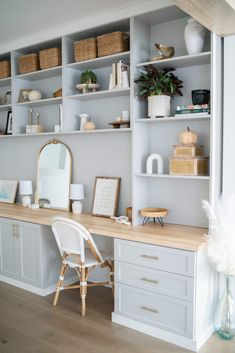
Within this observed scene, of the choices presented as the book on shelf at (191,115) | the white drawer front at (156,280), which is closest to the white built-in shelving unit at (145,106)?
the book on shelf at (191,115)

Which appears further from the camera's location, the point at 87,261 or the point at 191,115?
the point at 87,261

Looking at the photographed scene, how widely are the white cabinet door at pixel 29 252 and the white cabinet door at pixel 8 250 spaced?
8 centimetres

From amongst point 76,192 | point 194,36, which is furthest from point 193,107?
point 76,192

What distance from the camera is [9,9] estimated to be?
3074 mm

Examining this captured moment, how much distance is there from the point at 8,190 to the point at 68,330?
2.18 m

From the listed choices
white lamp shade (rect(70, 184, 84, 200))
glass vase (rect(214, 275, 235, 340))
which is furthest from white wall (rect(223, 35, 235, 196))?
white lamp shade (rect(70, 184, 84, 200))

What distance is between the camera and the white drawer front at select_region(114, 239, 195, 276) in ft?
8.23

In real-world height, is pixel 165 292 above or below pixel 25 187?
below

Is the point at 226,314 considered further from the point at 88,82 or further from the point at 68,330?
the point at 88,82

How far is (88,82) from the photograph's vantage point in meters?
3.46

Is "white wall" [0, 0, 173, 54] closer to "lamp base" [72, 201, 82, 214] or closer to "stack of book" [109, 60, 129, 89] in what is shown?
"stack of book" [109, 60, 129, 89]

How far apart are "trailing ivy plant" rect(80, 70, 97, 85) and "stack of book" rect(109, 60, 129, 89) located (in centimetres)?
31

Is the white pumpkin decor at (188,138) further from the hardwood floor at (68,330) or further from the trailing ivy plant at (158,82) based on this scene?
the hardwood floor at (68,330)

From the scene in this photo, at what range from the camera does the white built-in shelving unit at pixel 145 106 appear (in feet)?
8.96
